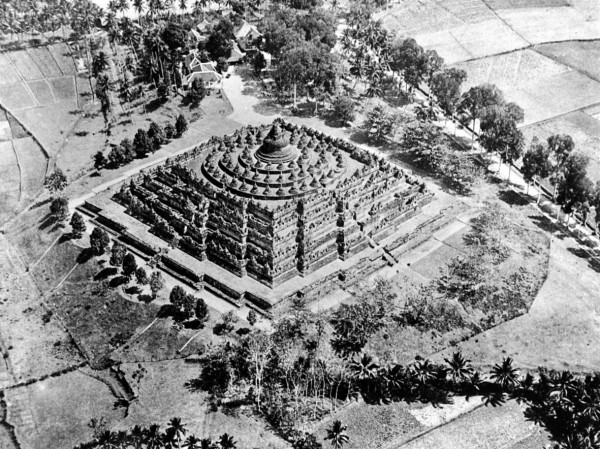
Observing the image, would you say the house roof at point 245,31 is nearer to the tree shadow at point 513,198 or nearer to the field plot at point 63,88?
the field plot at point 63,88

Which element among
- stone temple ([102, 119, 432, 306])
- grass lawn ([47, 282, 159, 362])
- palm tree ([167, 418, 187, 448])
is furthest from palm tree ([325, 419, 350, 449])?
grass lawn ([47, 282, 159, 362])

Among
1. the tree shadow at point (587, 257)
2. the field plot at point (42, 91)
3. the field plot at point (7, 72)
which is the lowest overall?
the tree shadow at point (587, 257)

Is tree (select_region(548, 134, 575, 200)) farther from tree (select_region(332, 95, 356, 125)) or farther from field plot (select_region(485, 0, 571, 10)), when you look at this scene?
field plot (select_region(485, 0, 571, 10))

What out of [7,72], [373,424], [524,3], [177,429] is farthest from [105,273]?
[524,3]

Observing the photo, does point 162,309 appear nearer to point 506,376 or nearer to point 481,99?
point 506,376

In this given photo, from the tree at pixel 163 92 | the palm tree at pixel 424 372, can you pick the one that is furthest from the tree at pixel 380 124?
the palm tree at pixel 424 372

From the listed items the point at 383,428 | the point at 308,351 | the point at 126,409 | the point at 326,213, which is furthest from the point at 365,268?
the point at 126,409

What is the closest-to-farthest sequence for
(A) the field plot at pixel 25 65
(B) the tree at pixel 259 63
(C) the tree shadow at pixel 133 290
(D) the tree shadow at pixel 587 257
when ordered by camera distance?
(C) the tree shadow at pixel 133 290 → (D) the tree shadow at pixel 587 257 → (B) the tree at pixel 259 63 → (A) the field plot at pixel 25 65
